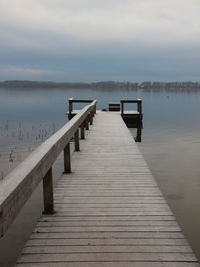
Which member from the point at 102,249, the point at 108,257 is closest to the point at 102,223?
the point at 102,249

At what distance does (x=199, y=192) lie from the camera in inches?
346

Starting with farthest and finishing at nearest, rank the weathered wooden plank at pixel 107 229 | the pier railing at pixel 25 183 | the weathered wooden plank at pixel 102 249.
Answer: the weathered wooden plank at pixel 107 229, the weathered wooden plank at pixel 102 249, the pier railing at pixel 25 183

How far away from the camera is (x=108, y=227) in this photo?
12.5 ft

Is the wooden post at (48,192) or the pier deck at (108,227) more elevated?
the wooden post at (48,192)

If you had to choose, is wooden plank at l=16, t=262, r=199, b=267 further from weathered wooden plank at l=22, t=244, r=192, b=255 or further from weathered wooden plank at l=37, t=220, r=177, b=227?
weathered wooden plank at l=37, t=220, r=177, b=227

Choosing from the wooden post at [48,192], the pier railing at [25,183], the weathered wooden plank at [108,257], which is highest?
the pier railing at [25,183]

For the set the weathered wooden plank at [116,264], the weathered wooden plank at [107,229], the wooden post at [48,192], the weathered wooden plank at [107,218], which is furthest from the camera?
the wooden post at [48,192]

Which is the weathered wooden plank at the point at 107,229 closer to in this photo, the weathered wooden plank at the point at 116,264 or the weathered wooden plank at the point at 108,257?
the weathered wooden plank at the point at 108,257

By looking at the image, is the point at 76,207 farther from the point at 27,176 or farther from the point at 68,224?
the point at 27,176

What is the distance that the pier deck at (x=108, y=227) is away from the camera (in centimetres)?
310

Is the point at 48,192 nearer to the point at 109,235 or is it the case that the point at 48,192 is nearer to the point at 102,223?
the point at 102,223

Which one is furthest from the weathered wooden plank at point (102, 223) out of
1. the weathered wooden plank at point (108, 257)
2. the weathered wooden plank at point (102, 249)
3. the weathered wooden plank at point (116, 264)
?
the weathered wooden plank at point (116, 264)

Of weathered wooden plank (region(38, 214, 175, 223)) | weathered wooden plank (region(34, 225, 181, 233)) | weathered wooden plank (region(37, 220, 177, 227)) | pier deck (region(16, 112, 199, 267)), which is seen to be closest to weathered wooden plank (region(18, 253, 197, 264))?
pier deck (region(16, 112, 199, 267))

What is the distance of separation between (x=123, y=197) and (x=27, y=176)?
2.45 meters
